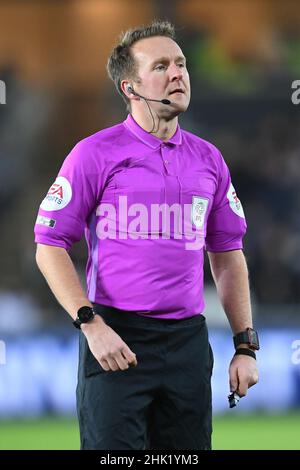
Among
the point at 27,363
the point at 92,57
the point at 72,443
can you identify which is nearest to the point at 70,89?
the point at 92,57

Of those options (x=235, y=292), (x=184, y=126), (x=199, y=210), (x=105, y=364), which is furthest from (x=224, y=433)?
(x=105, y=364)

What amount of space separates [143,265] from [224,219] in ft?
1.50

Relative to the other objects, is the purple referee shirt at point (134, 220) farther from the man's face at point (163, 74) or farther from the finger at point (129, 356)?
the finger at point (129, 356)

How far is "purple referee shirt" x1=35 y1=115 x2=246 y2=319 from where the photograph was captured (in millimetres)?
3277

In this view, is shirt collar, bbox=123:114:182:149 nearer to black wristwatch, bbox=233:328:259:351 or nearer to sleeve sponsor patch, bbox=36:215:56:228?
sleeve sponsor patch, bbox=36:215:56:228

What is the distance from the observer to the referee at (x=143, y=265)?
10.6ft

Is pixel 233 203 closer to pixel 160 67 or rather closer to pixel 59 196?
pixel 160 67

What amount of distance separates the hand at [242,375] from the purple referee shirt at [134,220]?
244 millimetres

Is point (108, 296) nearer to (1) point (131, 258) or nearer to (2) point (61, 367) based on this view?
(1) point (131, 258)

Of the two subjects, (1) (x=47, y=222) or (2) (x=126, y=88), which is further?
(2) (x=126, y=88)

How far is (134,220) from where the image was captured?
10.8ft

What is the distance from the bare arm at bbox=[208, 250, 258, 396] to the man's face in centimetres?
61

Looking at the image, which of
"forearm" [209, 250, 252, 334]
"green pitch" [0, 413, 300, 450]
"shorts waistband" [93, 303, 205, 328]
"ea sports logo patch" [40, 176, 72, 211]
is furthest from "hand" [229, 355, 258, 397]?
"green pitch" [0, 413, 300, 450]

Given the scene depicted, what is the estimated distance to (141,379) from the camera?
323 cm
